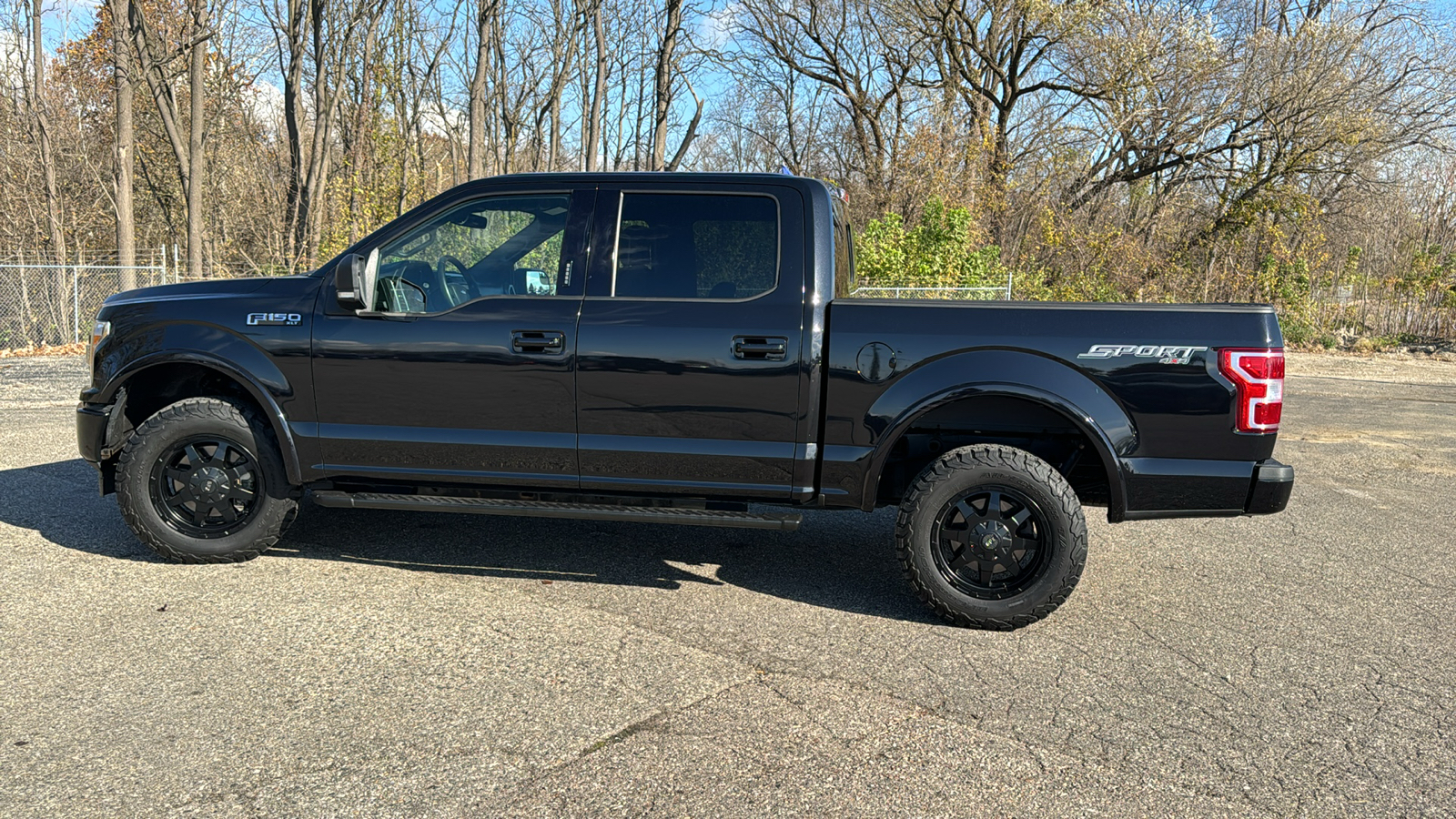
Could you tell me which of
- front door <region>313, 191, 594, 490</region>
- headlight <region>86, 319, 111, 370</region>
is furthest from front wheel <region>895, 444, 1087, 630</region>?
headlight <region>86, 319, 111, 370</region>

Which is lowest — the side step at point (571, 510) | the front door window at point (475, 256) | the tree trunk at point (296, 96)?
the side step at point (571, 510)

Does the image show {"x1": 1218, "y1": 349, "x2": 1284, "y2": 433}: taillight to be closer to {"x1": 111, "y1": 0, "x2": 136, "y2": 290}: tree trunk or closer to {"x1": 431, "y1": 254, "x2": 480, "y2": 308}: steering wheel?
{"x1": 431, "y1": 254, "x2": 480, "y2": 308}: steering wheel

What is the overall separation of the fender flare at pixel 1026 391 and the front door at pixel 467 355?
1567 mm

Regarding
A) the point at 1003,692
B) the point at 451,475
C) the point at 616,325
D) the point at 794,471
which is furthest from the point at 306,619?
the point at 1003,692

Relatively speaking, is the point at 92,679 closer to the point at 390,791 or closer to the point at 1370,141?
the point at 390,791

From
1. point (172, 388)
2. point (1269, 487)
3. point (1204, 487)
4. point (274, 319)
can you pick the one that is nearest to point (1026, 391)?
point (1204, 487)

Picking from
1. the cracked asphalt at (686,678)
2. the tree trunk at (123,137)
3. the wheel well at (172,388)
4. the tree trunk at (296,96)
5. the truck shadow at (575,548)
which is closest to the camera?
the cracked asphalt at (686,678)

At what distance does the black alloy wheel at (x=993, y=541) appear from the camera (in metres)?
4.25

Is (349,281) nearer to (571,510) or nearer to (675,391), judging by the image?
(571,510)

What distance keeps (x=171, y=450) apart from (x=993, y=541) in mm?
4012

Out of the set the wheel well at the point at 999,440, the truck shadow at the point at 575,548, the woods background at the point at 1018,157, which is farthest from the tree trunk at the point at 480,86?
the wheel well at the point at 999,440

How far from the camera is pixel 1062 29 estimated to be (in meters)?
23.8

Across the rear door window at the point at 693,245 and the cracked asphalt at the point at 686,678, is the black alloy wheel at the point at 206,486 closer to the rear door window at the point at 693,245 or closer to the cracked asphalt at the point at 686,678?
the cracked asphalt at the point at 686,678

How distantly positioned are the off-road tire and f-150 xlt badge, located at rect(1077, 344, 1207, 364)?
3930 millimetres
